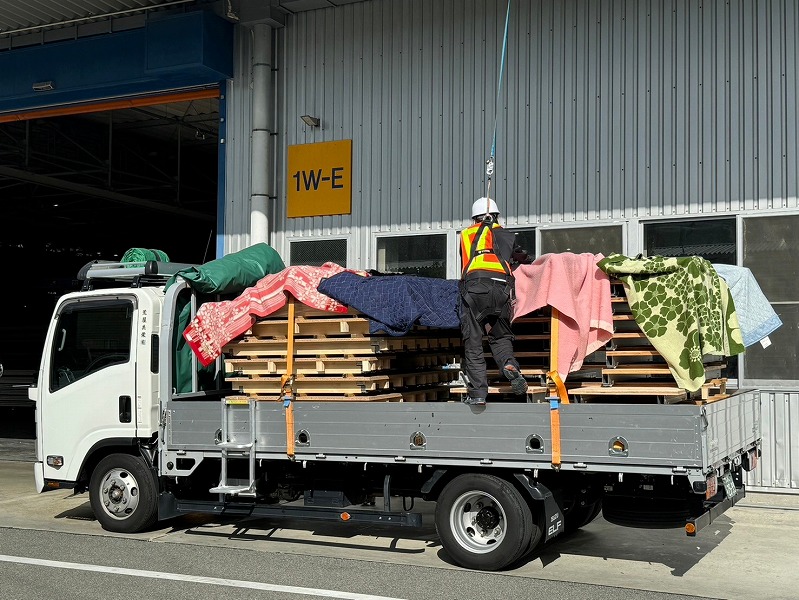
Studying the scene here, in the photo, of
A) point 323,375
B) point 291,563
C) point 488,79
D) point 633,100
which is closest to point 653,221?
point 633,100

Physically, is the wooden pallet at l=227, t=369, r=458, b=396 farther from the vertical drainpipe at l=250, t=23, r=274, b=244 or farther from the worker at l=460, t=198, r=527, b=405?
the vertical drainpipe at l=250, t=23, r=274, b=244

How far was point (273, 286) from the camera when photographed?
8562 millimetres

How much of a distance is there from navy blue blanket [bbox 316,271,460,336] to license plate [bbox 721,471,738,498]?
99.3 inches

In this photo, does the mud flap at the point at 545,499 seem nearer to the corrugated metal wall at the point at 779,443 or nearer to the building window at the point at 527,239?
the corrugated metal wall at the point at 779,443

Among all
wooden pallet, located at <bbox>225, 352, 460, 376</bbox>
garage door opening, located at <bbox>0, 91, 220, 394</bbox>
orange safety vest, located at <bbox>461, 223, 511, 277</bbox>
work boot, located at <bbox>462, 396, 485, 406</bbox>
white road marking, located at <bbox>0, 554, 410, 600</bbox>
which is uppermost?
garage door opening, located at <bbox>0, 91, 220, 394</bbox>

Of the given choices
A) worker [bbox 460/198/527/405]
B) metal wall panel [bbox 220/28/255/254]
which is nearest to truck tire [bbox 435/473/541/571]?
worker [bbox 460/198/527/405]

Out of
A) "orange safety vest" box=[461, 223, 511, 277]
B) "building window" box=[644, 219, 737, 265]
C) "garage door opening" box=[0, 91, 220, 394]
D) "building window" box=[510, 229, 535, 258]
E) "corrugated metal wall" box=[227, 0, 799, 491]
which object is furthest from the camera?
"garage door opening" box=[0, 91, 220, 394]

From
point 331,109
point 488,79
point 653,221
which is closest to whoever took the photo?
point 653,221

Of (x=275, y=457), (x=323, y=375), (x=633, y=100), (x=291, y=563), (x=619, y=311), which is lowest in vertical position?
(x=291, y=563)

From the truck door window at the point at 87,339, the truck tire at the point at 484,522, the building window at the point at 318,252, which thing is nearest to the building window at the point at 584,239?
the building window at the point at 318,252

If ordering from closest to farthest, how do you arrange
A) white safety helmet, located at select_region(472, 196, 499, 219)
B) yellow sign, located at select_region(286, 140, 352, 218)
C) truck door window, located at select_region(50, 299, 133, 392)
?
white safety helmet, located at select_region(472, 196, 499, 219) < truck door window, located at select_region(50, 299, 133, 392) < yellow sign, located at select_region(286, 140, 352, 218)

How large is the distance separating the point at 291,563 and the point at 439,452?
1.61m

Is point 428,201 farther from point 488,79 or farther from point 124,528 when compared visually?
point 124,528

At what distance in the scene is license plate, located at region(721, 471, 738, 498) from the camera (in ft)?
24.0
